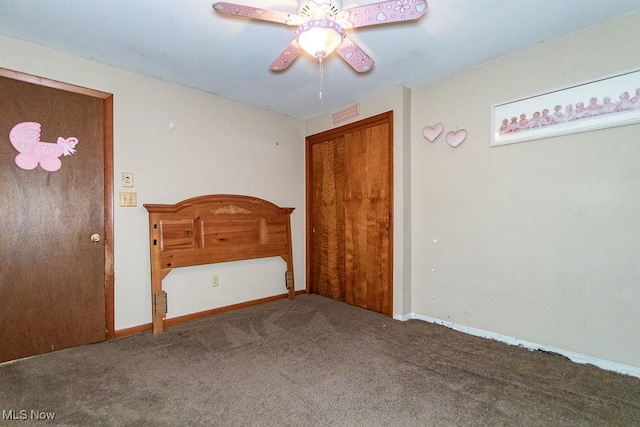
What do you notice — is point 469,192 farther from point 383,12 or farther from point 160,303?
point 160,303

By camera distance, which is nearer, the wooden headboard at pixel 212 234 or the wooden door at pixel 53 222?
the wooden door at pixel 53 222

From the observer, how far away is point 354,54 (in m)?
1.84

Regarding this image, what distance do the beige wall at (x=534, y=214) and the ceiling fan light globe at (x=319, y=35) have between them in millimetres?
1594

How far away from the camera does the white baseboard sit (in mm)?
1891

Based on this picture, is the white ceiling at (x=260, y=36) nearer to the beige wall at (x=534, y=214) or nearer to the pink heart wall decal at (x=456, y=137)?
the beige wall at (x=534, y=214)

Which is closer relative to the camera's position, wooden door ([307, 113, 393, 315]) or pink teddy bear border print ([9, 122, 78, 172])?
pink teddy bear border print ([9, 122, 78, 172])

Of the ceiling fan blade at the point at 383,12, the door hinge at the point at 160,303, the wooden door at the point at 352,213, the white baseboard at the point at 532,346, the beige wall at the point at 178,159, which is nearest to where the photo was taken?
the ceiling fan blade at the point at 383,12

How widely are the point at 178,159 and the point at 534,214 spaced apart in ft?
10.0

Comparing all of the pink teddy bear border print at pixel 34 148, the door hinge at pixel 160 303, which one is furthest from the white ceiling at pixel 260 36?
the door hinge at pixel 160 303

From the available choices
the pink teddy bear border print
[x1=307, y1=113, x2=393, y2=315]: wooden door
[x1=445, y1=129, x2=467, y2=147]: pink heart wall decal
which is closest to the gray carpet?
[x1=307, y1=113, x2=393, y2=315]: wooden door

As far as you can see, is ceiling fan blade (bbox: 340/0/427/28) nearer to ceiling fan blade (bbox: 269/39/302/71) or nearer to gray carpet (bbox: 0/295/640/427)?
ceiling fan blade (bbox: 269/39/302/71)

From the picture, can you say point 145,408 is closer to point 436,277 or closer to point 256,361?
point 256,361

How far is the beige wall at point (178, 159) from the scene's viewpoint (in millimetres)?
2480

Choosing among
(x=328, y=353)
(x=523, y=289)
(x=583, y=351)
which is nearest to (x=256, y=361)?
(x=328, y=353)
